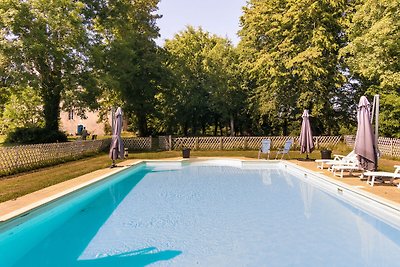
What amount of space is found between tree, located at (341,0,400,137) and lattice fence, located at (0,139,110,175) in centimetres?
1677

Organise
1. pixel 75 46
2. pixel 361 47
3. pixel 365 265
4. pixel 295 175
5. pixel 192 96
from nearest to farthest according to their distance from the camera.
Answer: pixel 365 265 < pixel 295 175 < pixel 361 47 < pixel 75 46 < pixel 192 96

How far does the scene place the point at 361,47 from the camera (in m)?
19.3

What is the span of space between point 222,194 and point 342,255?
522cm

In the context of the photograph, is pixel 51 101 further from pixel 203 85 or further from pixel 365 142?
pixel 365 142

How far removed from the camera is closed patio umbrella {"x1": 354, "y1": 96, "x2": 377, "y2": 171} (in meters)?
9.68

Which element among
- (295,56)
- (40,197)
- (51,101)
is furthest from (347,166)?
(51,101)

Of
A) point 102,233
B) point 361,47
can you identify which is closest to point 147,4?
point 361,47

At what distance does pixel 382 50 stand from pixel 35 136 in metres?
22.0

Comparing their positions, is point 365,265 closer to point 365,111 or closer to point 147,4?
point 365,111

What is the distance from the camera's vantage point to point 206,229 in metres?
6.56

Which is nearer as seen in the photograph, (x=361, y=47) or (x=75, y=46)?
(x=361, y=47)

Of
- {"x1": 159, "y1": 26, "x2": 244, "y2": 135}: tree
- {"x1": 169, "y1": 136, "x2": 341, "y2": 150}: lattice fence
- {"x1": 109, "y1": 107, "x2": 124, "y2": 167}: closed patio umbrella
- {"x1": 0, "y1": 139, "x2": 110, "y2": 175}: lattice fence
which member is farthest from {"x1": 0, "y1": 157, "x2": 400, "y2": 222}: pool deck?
{"x1": 159, "y1": 26, "x2": 244, "y2": 135}: tree

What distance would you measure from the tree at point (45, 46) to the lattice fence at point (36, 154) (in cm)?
562

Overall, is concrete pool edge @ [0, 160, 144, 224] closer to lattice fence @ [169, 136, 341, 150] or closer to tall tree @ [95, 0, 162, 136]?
lattice fence @ [169, 136, 341, 150]
